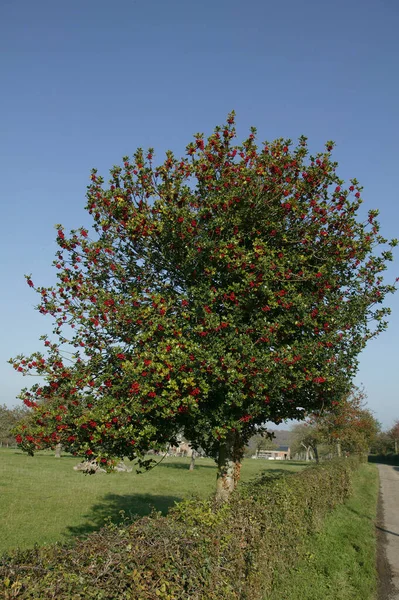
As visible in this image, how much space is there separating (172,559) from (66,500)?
768 inches

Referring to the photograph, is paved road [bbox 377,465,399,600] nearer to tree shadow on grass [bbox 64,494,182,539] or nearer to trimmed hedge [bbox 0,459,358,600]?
trimmed hedge [bbox 0,459,358,600]

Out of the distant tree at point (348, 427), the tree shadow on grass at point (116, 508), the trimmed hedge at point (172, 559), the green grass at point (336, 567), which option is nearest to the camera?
the trimmed hedge at point (172, 559)

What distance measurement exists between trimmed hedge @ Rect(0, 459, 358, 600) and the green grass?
0.56m

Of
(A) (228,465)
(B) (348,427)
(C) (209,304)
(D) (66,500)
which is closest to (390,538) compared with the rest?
(A) (228,465)

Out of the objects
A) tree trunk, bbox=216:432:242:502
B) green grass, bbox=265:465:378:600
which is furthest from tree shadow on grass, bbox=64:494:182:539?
green grass, bbox=265:465:378:600

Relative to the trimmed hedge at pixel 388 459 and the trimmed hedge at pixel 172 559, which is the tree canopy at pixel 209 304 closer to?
the trimmed hedge at pixel 172 559

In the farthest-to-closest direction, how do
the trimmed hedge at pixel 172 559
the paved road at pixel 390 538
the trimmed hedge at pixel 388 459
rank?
the trimmed hedge at pixel 388 459 < the paved road at pixel 390 538 < the trimmed hedge at pixel 172 559

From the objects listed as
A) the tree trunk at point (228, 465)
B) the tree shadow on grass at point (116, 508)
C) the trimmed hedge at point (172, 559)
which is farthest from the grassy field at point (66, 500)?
the tree trunk at point (228, 465)

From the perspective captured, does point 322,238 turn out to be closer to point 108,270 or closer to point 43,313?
point 108,270

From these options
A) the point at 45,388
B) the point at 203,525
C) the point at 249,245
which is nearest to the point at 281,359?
the point at 249,245

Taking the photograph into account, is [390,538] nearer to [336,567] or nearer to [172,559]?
[336,567]

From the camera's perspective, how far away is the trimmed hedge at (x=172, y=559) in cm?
379

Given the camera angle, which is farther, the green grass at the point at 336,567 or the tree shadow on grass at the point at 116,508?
the tree shadow on grass at the point at 116,508

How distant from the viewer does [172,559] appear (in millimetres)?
4637
